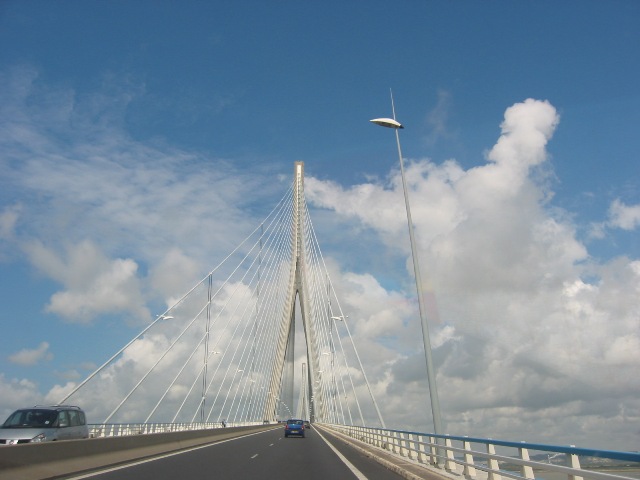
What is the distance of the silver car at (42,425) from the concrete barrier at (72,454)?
1.51 m

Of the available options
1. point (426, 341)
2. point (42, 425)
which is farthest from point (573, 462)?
point (42, 425)

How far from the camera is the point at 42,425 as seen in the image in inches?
725

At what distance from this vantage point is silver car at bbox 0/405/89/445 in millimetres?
17219

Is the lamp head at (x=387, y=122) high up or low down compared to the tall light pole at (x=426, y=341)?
up

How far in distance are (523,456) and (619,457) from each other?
3.35 m

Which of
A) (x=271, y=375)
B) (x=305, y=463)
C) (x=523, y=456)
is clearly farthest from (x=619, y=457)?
(x=271, y=375)

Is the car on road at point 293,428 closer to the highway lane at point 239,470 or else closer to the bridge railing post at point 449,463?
the highway lane at point 239,470

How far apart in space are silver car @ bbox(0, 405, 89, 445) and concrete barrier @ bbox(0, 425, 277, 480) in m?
1.51

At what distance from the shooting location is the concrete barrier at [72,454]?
12.5 meters

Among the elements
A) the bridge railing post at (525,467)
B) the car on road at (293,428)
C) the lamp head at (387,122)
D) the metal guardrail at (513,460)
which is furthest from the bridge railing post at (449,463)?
the car on road at (293,428)

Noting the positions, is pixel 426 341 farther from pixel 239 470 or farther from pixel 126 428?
pixel 126 428

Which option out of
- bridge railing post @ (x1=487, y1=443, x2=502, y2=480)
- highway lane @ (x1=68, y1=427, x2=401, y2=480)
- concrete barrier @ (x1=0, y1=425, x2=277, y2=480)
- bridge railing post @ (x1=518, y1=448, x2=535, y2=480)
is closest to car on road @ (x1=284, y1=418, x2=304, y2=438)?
concrete barrier @ (x1=0, y1=425, x2=277, y2=480)

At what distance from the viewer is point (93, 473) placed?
1566 cm

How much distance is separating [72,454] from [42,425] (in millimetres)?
3429
